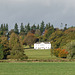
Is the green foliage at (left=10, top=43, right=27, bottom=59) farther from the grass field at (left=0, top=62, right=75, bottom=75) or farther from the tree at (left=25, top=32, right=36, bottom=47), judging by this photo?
the tree at (left=25, top=32, right=36, bottom=47)

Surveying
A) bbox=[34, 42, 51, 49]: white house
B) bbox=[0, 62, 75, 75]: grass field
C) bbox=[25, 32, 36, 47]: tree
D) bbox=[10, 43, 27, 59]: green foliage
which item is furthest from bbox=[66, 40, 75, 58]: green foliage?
bbox=[25, 32, 36, 47]: tree

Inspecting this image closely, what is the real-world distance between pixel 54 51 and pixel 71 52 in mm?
13674

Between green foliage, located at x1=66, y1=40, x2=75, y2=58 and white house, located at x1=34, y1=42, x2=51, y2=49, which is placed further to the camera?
white house, located at x1=34, y1=42, x2=51, y2=49

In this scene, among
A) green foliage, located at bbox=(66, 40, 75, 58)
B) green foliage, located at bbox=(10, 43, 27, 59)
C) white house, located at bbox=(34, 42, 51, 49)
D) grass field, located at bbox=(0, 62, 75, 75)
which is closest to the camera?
grass field, located at bbox=(0, 62, 75, 75)

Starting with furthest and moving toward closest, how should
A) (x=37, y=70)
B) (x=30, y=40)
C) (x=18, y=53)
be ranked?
(x=30, y=40) < (x=18, y=53) < (x=37, y=70)

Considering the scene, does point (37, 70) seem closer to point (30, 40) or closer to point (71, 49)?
point (71, 49)

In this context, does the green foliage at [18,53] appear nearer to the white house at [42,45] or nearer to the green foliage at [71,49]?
the green foliage at [71,49]

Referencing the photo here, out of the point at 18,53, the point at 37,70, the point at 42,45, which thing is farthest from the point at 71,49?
the point at 42,45

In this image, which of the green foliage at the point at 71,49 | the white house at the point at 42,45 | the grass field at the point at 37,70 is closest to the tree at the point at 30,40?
the white house at the point at 42,45

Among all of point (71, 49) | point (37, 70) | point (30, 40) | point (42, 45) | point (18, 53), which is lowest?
point (37, 70)

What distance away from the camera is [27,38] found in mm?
173500

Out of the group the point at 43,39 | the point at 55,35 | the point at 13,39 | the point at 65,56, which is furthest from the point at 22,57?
the point at 43,39

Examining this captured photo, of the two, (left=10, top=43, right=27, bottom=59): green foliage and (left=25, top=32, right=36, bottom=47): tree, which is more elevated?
(left=25, top=32, right=36, bottom=47): tree

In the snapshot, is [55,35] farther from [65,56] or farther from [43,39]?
[65,56]
